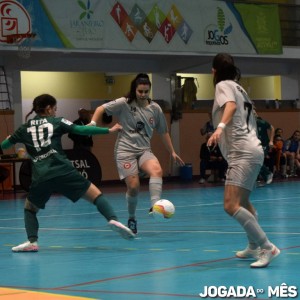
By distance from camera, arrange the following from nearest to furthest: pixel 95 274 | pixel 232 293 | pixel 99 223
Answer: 1. pixel 232 293
2. pixel 95 274
3. pixel 99 223

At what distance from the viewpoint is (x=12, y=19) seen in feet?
79.2

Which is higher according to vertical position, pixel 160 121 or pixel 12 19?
pixel 12 19

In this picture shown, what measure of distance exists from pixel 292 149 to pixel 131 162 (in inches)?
761

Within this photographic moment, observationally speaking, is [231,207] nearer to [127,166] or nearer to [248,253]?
[248,253]

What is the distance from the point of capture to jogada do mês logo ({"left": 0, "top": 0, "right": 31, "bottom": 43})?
78.8 ft

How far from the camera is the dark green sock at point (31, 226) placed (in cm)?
1061

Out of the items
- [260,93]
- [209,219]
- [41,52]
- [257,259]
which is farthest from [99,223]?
[260,93]

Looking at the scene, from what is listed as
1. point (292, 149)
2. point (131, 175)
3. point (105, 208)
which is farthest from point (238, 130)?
point (292, 149)

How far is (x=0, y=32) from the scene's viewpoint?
24.1 m

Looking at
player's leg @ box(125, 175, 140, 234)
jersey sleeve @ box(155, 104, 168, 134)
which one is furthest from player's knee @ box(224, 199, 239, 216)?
jersey sleeve @ box(155, 104, 168, 134)

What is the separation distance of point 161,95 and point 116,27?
4.94 metres

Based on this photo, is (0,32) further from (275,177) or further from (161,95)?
(275,177)

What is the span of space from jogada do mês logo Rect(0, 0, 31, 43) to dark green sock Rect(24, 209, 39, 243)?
46.4 ft

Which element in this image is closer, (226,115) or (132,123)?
(226,115)
